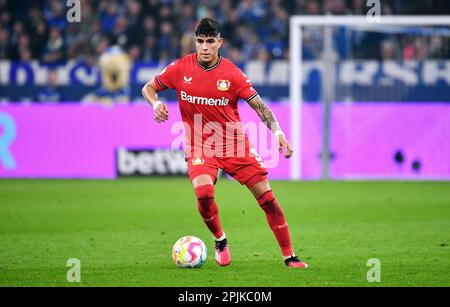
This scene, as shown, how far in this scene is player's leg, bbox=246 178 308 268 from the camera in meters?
9.01

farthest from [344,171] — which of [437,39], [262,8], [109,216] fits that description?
[109,216]

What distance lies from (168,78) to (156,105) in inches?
17.9

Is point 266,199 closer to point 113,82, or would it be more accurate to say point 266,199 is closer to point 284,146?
point 284,146

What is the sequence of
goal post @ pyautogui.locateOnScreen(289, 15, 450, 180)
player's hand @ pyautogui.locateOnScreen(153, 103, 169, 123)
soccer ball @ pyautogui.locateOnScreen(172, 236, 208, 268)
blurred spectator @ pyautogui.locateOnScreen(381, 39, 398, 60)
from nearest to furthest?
player's hand @ pyautogui.locateOnScreen(153, 103, 169, 123), soccer ball @ pyautogui.locateOnScreen(172, 236, 208, 268), goal post @ pyautogui.locateOnScreen(289, 15, 450, 180), blurred spectator @ pyautogui.locateOnScreen(381, 39, 398, 60)

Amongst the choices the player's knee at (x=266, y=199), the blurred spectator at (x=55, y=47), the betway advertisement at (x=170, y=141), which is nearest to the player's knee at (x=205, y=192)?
the player's knee at (x=266, y=199)

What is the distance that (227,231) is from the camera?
12.4 m

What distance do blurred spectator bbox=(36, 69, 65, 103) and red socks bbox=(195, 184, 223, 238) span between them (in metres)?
13.8

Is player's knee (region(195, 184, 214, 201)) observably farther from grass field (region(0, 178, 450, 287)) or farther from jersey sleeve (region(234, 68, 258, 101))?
jersey sleeve (region(234, 68, 258, 101))

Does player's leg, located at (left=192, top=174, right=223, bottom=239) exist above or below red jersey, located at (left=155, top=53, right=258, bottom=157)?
below

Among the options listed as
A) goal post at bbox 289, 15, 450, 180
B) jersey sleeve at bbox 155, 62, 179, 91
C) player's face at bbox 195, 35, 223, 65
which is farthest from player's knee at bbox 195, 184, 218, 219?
goal post at bbox 289, 15, 450, 180

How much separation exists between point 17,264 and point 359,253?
3443 mm

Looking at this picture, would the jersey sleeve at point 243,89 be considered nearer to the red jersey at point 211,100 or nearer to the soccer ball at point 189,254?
the red jersey at point 211,100

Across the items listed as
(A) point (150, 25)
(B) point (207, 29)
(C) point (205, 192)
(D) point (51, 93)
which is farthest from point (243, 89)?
(A) point (150, 25)

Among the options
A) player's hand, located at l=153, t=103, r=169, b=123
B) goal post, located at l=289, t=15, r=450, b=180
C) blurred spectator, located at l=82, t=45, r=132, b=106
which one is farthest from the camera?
blurred spectator, located at l=82, t=45, r=132, b=106
